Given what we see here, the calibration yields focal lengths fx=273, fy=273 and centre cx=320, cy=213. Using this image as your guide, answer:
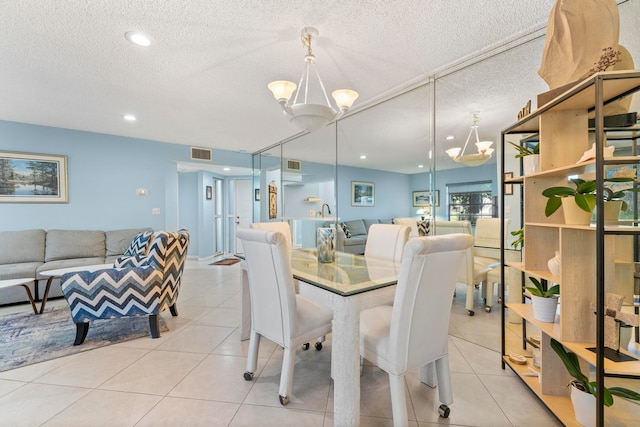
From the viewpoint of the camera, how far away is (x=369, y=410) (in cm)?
149

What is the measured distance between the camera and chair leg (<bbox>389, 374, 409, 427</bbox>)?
122 centimetres

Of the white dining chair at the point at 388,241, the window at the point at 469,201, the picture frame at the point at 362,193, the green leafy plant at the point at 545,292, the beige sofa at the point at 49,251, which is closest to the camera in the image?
the green leafy plant at the point at 545,292

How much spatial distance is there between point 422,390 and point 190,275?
427 centimetres

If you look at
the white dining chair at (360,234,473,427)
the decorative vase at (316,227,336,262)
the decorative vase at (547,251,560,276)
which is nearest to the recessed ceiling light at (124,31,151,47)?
the decorative vase at (316,227,336,262)

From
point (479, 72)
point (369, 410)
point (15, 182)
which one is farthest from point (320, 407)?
point (15, 182)

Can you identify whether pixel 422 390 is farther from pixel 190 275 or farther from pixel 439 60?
pixel 190 275

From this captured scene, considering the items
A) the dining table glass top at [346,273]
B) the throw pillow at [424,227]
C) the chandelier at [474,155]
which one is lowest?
the dining table glass top at [346,273]

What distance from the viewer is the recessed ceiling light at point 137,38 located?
6.04 feet

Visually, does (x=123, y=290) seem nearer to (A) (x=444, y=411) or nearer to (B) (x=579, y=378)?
(A) (x=444, y=411)

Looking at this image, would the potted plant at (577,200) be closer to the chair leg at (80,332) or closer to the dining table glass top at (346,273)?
the dining table glass top at (346,273)

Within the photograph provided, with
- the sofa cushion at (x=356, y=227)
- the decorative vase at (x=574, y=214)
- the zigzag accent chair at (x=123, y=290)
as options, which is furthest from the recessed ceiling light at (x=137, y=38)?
the sofa cushion at (x=356, y=227)

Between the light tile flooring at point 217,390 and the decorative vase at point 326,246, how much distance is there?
747 mm

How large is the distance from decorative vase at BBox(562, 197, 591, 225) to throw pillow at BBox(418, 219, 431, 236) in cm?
142

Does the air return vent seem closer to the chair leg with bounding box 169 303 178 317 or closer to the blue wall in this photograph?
the blue wall
